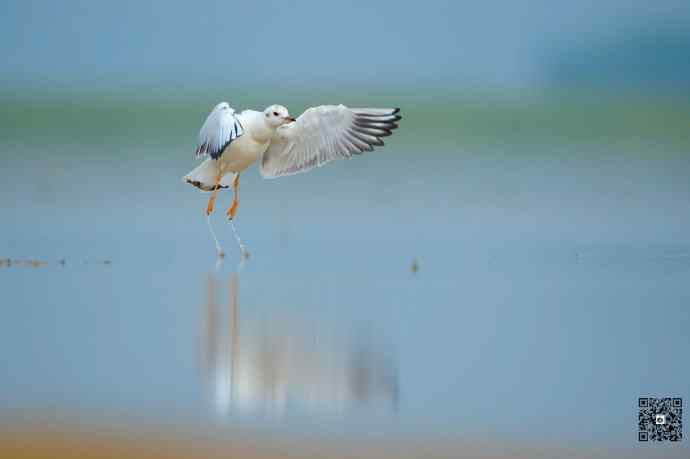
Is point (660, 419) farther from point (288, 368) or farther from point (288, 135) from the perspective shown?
point (288, 135)

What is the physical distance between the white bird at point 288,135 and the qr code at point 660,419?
12.5 feet

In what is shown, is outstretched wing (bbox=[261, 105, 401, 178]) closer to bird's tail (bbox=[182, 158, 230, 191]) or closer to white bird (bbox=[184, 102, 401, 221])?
white bird (bbox=[184, 102, 401, 221])

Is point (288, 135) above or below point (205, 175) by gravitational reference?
above

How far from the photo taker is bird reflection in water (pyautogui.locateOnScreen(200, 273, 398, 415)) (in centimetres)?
462

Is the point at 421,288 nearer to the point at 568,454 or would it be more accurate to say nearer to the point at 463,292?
the point at 463,292

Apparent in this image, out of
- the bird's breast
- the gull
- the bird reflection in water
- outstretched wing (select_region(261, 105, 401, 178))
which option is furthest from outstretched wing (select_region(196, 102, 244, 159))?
the bird reflection in water

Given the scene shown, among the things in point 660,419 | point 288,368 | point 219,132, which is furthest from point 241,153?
point 660,419

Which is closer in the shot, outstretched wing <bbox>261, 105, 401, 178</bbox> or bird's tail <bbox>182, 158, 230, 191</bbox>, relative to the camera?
outstretched wing <bbox>261, 105, 401, 178</bbox>

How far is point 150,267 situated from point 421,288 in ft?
5.19

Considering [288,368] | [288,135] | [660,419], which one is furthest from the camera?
[288,135]

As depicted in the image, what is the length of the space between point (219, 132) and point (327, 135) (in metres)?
0.73

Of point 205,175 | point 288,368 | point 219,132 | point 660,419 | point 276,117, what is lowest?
point 660,419

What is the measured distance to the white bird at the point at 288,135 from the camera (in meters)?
8.22

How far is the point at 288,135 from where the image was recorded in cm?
853
